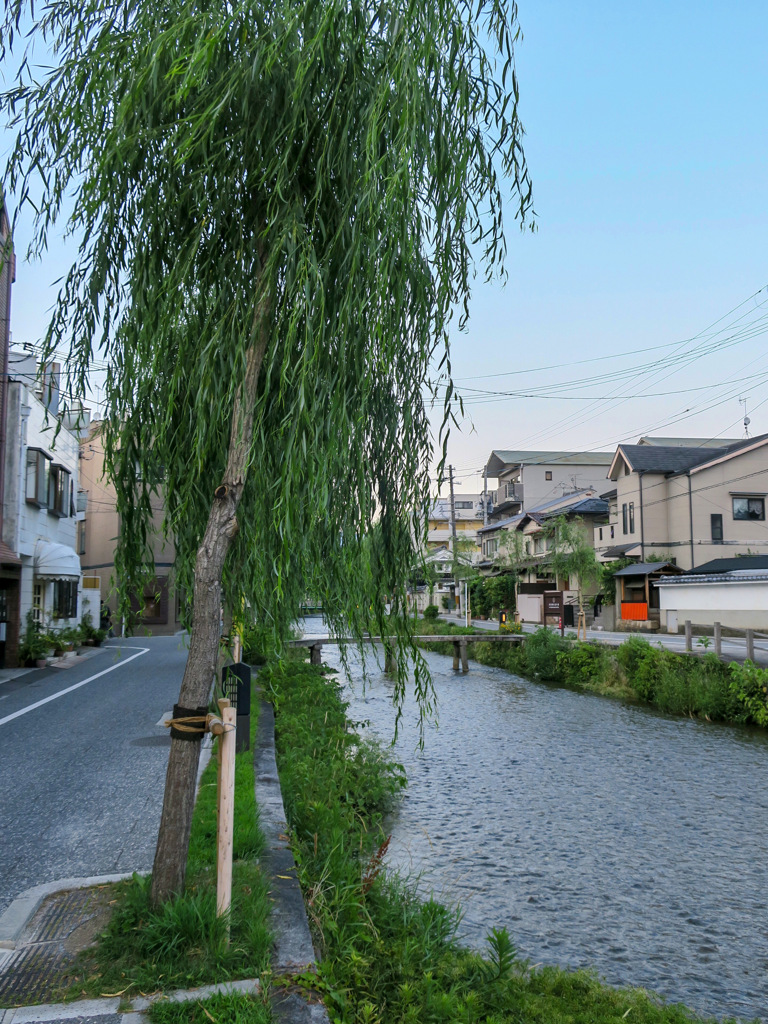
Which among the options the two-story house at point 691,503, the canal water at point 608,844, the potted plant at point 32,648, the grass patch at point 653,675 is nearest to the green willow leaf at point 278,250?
the canal water at point 608,844

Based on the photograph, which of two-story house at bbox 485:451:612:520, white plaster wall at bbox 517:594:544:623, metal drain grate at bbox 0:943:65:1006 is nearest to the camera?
metal drain grate at bbox 0:943:65:1006

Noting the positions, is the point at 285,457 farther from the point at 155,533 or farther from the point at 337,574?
the point at 155,533

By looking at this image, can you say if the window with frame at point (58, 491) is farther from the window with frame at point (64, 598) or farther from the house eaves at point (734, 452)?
the house eaves at point (734, 452)

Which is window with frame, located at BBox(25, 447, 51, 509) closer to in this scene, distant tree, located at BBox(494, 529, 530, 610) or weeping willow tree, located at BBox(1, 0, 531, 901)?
weeping willow tree, located at BBox(1, 0, 531, 901)

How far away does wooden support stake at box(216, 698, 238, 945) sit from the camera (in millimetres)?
3975

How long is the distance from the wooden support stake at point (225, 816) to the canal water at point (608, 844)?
2.36ft

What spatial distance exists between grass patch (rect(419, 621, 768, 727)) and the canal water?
72cm

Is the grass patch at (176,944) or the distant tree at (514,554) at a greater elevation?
the distant tree at (514,554)

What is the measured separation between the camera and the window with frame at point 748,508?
4016cm

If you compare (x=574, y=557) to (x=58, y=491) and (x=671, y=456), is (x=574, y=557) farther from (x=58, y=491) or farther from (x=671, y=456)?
(x=58, y=491)

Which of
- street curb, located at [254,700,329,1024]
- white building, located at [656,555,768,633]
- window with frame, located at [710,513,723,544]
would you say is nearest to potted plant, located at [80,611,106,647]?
white building, located at [656,555,768,633]

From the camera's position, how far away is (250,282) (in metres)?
4.43

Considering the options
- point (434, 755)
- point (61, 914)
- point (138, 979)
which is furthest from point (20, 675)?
point (138, 979)

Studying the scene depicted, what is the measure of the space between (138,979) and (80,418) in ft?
9.19
